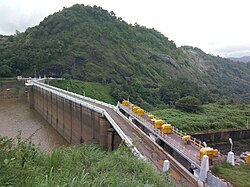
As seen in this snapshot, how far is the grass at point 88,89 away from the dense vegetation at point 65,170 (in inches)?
1765

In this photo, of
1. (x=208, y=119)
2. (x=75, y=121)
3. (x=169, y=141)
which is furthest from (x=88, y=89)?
(x=169, y=141)

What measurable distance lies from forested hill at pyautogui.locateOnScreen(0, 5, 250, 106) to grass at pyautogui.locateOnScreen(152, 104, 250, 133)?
52.8ft

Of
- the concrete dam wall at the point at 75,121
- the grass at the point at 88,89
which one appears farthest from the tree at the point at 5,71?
the concrete dam wall at the point at 75,121

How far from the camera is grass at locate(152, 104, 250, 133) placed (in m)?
35.4

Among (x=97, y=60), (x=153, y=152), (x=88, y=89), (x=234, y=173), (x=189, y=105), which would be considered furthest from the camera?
(x=97, y=60)

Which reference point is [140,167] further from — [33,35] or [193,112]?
[33,35]

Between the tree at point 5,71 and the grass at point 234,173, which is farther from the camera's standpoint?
the tree at point 5,71

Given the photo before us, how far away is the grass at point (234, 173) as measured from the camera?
12.2 meters

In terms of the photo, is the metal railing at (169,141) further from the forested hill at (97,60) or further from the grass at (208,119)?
the forested hill at (97,60)

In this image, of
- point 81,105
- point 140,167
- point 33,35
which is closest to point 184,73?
point 33,35

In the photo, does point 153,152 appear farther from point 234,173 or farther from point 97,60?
point 97,60

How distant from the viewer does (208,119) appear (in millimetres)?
38031

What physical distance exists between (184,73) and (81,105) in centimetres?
8336

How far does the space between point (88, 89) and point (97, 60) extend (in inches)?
751
